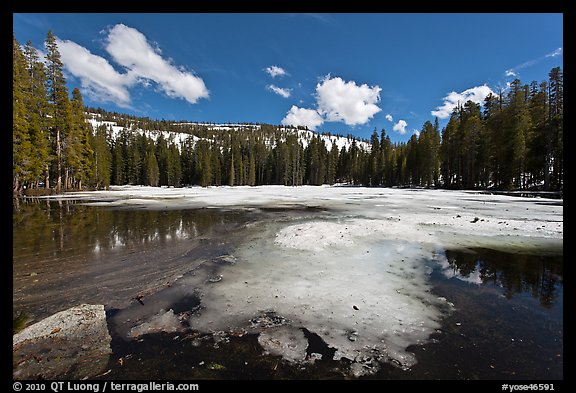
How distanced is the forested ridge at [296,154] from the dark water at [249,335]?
48.7 ft

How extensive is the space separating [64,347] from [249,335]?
96.4 inches

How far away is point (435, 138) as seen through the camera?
6456 cm

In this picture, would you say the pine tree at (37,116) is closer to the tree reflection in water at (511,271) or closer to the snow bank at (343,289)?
the snow bank at (343,289)

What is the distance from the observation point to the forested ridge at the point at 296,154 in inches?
1304

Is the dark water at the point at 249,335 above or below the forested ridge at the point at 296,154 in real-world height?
below

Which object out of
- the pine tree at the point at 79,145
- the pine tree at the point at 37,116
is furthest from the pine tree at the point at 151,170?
the pine tree at the point at 37,116

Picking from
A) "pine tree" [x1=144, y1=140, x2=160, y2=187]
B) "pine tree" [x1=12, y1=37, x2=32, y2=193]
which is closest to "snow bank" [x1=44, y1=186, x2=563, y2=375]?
"pine tree" [x1=12, y1=37, x2=32, y2=193]

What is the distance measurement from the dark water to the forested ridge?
14844 millimetres

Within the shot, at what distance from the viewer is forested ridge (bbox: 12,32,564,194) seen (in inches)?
1304

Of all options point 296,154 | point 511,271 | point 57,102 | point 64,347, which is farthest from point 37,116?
point 296,154

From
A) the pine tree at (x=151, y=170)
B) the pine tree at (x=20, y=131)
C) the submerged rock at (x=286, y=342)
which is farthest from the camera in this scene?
the pine tree at (x=151, y=170)
